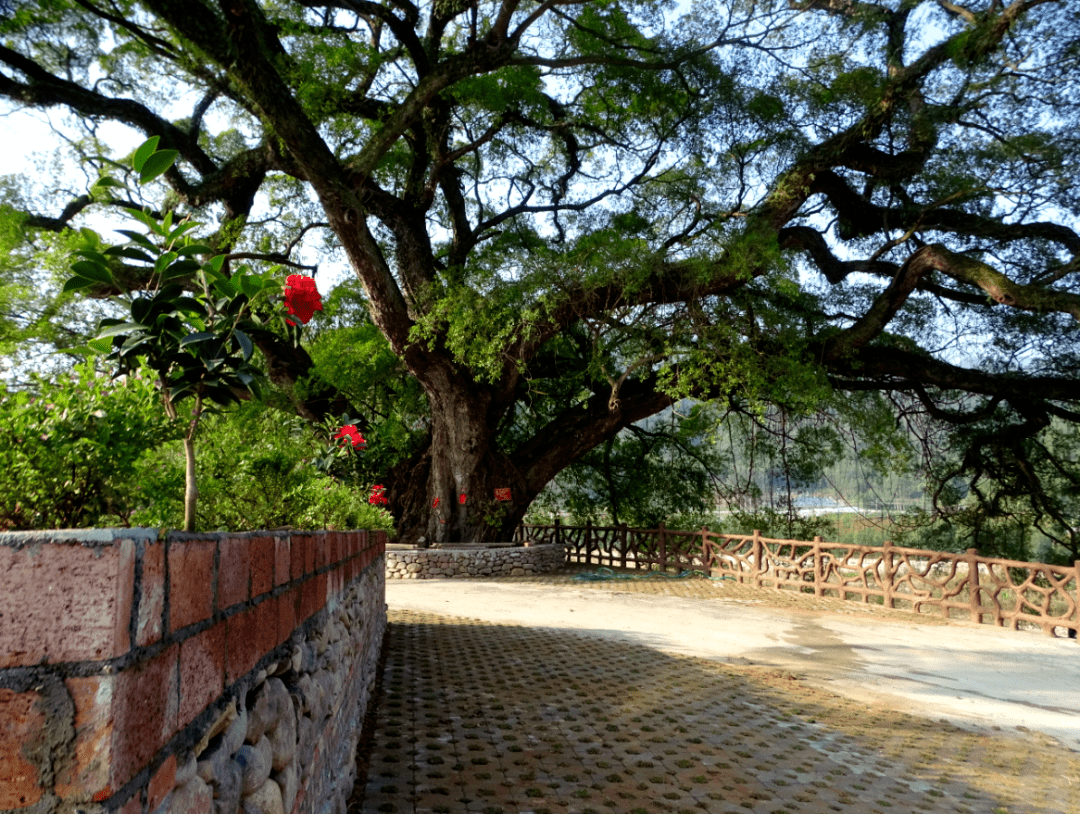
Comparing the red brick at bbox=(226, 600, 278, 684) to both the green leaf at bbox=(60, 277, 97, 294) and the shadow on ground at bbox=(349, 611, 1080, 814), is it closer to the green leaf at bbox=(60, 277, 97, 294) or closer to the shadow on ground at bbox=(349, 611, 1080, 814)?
the green leaf at bbox=(60, 277, 97, 294)

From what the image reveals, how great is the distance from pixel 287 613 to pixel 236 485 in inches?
46.1

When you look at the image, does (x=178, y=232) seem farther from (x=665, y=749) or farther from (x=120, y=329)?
(x=665, y=749)

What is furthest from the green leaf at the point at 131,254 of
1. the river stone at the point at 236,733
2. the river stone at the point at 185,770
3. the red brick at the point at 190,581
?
the river stone at the point at 185,770

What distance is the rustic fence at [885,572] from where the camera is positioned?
9328 mm

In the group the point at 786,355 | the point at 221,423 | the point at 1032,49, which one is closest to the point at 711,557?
the point at 786,355

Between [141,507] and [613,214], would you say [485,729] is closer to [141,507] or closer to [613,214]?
[141,507]

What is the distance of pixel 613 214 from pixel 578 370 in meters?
3.70

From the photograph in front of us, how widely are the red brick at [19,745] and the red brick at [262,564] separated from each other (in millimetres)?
612

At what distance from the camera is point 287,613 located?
179 cm

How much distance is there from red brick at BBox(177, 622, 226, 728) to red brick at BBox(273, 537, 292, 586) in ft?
1.32

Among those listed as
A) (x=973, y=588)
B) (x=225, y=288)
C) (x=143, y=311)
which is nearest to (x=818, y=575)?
(x=973, y=588)

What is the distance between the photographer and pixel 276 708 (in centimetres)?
158

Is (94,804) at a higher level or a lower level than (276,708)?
higher

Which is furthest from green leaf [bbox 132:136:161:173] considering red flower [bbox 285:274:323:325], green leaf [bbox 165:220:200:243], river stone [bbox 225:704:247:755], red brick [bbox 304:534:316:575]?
Answer: river stone [bbox 225:704:247:755]
